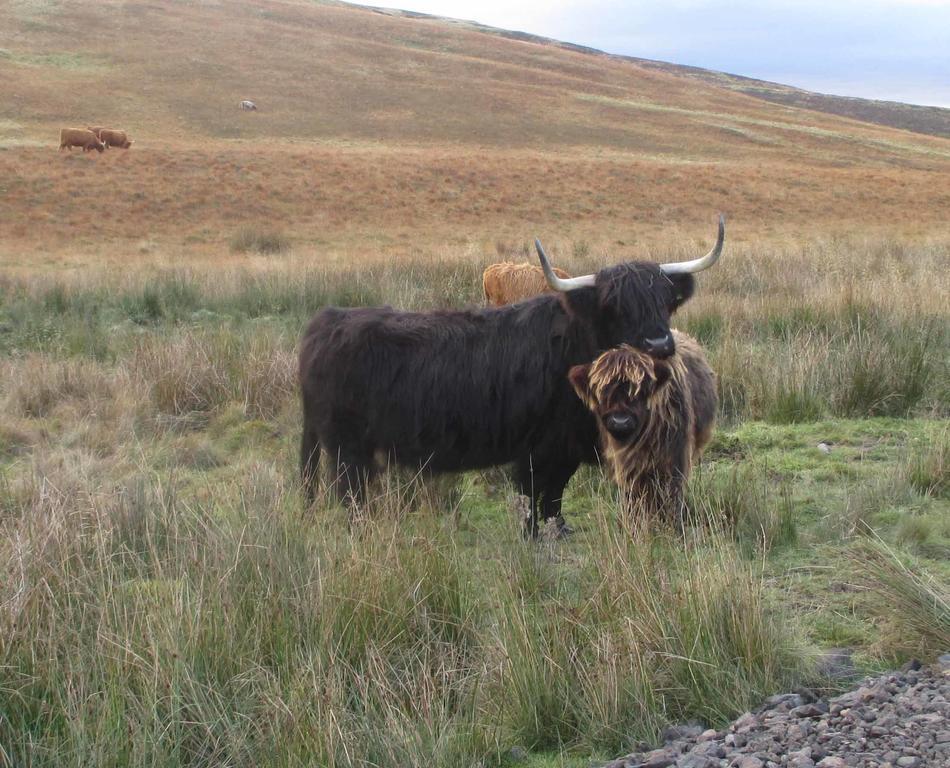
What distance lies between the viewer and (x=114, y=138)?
4138 cm

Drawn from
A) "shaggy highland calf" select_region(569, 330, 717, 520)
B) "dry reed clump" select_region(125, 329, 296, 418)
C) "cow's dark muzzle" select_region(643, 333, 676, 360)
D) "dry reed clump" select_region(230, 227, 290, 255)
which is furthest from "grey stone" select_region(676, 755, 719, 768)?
"dry reed clump" select_region(230, 227, 290, 255)

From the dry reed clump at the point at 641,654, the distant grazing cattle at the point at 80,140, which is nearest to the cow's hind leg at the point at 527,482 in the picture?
the dry reed clump at the point at 641,654

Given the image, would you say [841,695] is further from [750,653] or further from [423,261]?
[423,261]

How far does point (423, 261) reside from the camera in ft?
53.1

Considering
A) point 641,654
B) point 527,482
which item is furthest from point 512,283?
A: point 641,654

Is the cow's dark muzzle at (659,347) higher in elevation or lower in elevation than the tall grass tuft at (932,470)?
higher

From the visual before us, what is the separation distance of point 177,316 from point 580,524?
840 cm

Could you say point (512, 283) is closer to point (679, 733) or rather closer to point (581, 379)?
point (581, 379)

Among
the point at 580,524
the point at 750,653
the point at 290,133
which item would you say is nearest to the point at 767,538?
the point at 580,524

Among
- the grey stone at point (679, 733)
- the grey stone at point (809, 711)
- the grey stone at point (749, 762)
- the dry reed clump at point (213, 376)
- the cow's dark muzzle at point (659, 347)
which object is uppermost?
the cow's dark muzzle at point (659, 347)

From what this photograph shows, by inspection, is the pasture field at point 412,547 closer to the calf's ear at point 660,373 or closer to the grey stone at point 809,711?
the grey stone at point 809,711

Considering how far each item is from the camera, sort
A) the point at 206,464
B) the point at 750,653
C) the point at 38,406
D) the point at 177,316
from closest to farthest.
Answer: the point at 750,653, the point at 206,464, the point at 38,406, the point at 177,316

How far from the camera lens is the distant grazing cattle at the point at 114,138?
41.0m

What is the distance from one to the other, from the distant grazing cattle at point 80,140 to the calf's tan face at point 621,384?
38670 millimetres
